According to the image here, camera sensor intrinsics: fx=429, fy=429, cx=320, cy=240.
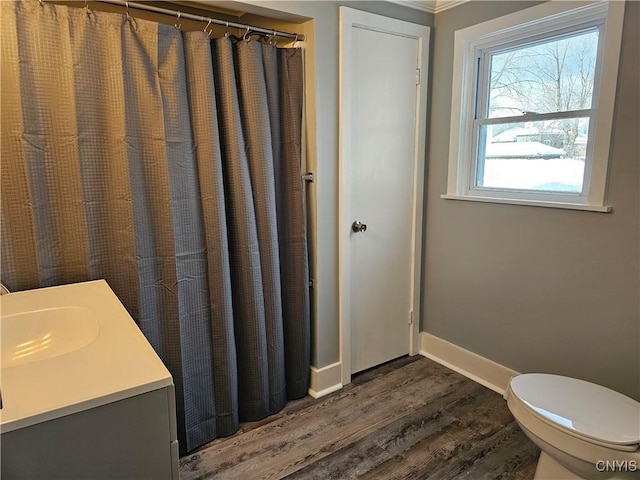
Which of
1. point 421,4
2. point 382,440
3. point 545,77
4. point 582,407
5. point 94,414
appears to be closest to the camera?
point 94,414

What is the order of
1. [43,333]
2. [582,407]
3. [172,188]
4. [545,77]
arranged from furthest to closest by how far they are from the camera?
[545,77] < [172,188] < [582,407] < [43,333]

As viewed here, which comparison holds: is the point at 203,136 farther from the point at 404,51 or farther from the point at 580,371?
the point at 580,371

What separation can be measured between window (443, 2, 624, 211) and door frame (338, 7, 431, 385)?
0.19 m

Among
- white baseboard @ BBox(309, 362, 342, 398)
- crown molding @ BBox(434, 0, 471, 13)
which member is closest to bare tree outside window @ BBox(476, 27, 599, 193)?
crown molding @ BBox(434, 0, 471, 13)

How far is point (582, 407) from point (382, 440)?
89cm

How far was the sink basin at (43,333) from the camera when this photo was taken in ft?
4.21

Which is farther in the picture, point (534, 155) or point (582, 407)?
point (534, 155)

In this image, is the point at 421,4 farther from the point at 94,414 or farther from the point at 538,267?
the point at 94,414

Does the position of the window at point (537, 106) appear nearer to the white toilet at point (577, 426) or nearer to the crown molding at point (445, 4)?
the crown molding at point (445, 4)

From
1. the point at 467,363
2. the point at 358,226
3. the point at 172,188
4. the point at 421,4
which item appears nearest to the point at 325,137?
the point at 358,226

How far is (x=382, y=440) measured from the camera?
2.05 meters

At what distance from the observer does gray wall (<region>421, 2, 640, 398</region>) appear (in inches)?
72.4

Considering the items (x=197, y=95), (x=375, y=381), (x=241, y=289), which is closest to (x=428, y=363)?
(x=375, y=381)

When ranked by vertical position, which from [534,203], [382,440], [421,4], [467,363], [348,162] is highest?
[421,4]
